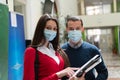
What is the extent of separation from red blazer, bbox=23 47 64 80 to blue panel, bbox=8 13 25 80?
210 cm

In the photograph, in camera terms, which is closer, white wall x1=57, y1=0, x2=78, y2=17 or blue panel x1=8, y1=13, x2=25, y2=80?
blue panel x1=8, y1=13, x2=25, y2=80

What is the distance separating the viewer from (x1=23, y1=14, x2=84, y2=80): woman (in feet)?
6.50

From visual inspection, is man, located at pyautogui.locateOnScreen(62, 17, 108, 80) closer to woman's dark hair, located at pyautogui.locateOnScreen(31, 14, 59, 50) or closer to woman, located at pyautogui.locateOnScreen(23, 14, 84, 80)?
woman, located at pyautogui.locateOnScreen(23, 14, 84, 80)

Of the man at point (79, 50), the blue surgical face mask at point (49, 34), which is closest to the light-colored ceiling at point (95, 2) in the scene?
the man at point (79, 50)

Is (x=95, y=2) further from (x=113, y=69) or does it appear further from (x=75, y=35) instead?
(x=75, y=35)

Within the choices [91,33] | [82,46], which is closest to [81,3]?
[91,33]

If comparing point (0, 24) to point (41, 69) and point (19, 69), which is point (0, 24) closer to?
point (19, 69)

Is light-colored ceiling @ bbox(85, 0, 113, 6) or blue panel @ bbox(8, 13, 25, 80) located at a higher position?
light-colored ceiling @ bbox(85, 0, 113, 6)

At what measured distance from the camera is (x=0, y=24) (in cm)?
348

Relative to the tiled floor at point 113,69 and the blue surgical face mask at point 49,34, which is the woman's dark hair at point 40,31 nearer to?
the blue surgical face mask at point 49,34

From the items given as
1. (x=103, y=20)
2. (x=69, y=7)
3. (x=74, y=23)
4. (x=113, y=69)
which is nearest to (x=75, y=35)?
(x=74, y=23)

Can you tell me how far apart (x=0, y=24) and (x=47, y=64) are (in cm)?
165

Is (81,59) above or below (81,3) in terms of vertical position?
below

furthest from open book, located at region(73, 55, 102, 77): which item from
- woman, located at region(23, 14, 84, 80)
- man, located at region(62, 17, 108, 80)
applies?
Answer: man, located at region(62, 17, 108, 80)
